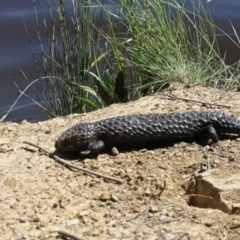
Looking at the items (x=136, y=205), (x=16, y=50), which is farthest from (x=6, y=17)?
(x=136, y=205)

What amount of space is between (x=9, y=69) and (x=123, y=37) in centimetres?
254

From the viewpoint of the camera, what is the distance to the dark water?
8452mm

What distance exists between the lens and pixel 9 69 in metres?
9.18

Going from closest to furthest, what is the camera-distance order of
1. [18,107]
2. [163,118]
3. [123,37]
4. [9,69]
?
[163,118], [123,37], [18,107], [9,69]

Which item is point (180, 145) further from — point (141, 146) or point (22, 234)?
point (22, 234)

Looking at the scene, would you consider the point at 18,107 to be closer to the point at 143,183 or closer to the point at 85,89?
the point at 85,89

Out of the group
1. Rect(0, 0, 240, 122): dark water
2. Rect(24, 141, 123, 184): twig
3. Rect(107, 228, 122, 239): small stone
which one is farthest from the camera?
Rect(0, 0, 240, 122): dark water

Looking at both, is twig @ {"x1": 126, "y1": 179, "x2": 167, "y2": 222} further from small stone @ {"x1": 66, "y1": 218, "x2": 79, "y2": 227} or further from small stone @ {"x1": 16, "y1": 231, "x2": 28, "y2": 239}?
small stone @ {"x1": 16, "y1": 231, "x2": 28, "y2": 239}

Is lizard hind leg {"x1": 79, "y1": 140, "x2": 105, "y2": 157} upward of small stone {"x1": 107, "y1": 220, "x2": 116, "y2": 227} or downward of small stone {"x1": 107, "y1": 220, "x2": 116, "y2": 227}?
upward

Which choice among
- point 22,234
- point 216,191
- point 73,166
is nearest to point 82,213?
point 22,234

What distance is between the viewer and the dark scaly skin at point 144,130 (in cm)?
475

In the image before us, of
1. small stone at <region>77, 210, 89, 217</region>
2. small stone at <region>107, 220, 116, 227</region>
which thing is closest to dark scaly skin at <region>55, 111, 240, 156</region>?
small stone at <region>77, 210, 89, 217</region>

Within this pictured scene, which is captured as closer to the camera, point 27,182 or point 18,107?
point 27,182

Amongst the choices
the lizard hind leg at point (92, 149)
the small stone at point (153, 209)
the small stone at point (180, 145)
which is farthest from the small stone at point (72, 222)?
the small stone at point (180, 145)
